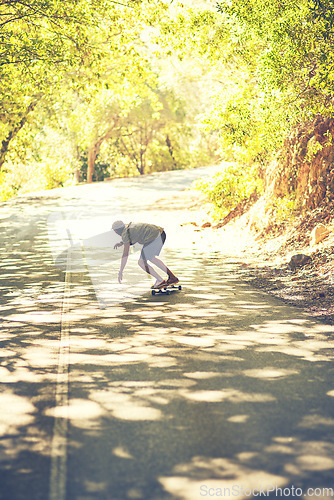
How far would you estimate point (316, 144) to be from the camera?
13.7 meters

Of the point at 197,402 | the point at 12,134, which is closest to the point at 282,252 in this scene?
the point at 197,402

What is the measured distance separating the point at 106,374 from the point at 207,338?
1.79 metres

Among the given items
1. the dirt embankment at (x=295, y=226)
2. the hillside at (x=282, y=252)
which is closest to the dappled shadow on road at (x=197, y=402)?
the hillside at (x=282, y=252)

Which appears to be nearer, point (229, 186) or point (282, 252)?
point (282, 252)

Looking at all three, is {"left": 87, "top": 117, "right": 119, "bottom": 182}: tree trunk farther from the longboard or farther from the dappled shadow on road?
the dappled shadow on road

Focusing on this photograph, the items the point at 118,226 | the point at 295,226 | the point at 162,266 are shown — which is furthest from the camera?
the point at 295,226

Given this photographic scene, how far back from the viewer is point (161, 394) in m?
5.52

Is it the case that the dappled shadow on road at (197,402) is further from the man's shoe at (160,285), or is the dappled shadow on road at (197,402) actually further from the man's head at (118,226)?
the man's head at (118,226)

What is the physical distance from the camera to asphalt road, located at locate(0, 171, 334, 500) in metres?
3.95

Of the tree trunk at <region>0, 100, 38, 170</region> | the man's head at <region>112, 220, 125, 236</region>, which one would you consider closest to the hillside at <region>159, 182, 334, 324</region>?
the man's head at <region>112, 220, 125, 236</region>

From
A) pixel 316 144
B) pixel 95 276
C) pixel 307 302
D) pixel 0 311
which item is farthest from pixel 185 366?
pixel 316 144

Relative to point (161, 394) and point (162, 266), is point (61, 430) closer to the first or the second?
point (161, 394)

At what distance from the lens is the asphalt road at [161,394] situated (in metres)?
3.95

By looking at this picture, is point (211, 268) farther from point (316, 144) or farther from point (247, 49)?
point (247, 49)
